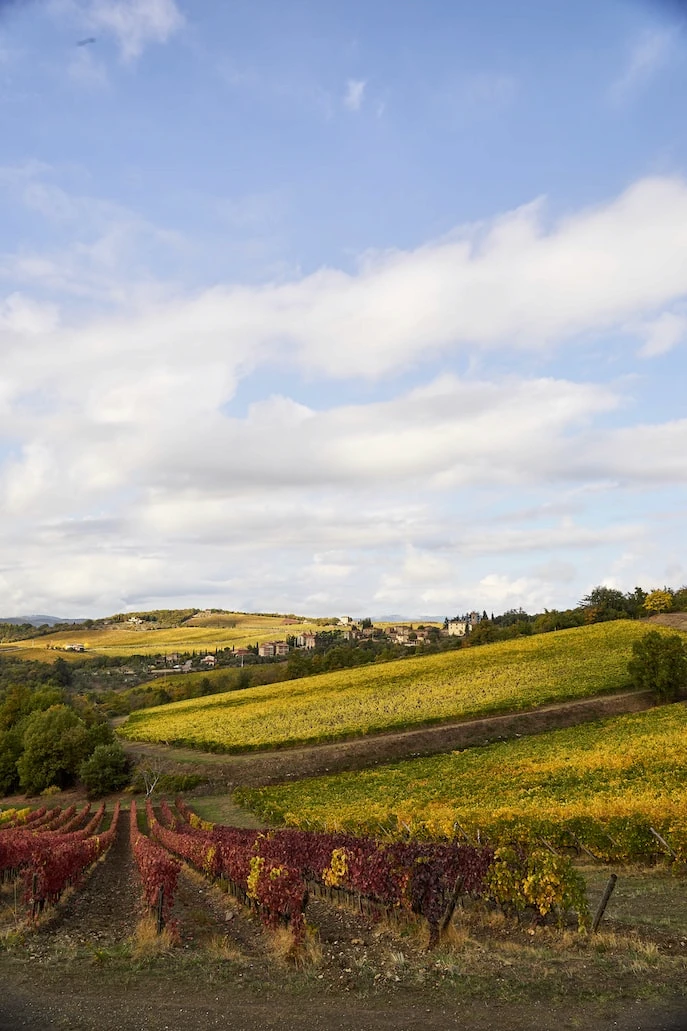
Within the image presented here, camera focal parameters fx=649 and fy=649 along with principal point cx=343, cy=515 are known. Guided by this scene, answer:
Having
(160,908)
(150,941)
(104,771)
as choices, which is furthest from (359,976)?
(104,771)

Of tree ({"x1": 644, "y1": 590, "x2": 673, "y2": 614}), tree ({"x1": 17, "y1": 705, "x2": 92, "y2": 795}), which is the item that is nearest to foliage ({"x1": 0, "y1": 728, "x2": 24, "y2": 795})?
tree ({"x1": 17, "y1": 705, "x2": 92, "y2": 795})

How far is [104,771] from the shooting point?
59.8 metres

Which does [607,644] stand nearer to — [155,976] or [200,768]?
[200,768]

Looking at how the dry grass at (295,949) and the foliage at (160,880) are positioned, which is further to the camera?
the foliage at (160,880)

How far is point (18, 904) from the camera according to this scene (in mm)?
20234

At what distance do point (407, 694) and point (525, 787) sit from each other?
35.0 metres

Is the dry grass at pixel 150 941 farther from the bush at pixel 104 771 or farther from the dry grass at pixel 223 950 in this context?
the bush at pixel 104 771

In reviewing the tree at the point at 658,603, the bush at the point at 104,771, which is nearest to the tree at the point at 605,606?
the tree at the point at 658,603

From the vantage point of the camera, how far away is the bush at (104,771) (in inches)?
2349

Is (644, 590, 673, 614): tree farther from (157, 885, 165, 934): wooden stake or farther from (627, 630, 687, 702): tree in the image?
(157, 885, 165, 934): wooden stake

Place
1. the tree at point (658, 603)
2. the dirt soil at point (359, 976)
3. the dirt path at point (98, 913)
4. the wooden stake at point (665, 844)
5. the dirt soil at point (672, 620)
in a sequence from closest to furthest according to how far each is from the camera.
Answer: the dirt soil at point (359, 976)
the dirt path at point (98, 913)
the wooden stake at point (665, 844)
the dirt soil at point (672, 620)
the tree at point (658, 603)

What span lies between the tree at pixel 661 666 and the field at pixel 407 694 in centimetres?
299

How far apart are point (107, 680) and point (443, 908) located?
485 feet

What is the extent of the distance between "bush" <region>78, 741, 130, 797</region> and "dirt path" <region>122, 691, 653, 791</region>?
607 cm
